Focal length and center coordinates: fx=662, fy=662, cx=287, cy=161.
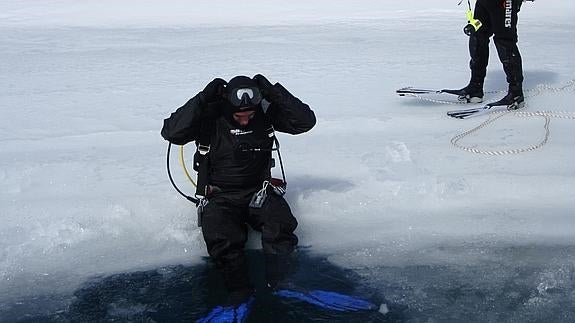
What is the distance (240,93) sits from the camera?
10.5ft

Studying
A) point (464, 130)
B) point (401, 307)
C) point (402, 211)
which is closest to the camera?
point (401, 307)

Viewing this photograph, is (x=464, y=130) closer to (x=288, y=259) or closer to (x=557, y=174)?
(x=557, y=174)

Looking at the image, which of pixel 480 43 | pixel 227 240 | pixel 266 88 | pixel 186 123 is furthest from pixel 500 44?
pixel 227 240

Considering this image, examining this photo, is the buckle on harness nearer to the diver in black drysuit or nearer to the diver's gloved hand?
the diver in black drysuit

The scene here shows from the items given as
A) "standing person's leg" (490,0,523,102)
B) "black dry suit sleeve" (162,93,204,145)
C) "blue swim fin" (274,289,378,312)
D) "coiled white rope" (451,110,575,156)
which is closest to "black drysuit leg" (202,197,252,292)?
"blue swim fin" (274,289,378,312)

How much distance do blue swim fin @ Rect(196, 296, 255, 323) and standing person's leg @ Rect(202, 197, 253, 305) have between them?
0.04m

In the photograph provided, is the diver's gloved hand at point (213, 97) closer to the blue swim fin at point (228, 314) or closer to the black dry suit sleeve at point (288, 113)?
the black dry suit sleeve at point (288, 113)

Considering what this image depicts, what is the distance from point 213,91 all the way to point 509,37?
129 inches

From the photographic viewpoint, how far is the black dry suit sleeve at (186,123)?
3.30 metres

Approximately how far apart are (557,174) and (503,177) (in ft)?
1.24

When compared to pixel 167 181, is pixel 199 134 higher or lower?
higher

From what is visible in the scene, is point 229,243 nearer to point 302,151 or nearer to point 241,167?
point 241,167

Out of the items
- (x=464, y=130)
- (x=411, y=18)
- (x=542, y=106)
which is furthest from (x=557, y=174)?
(x=411, y=18)

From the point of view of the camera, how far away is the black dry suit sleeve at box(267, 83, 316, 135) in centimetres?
341
